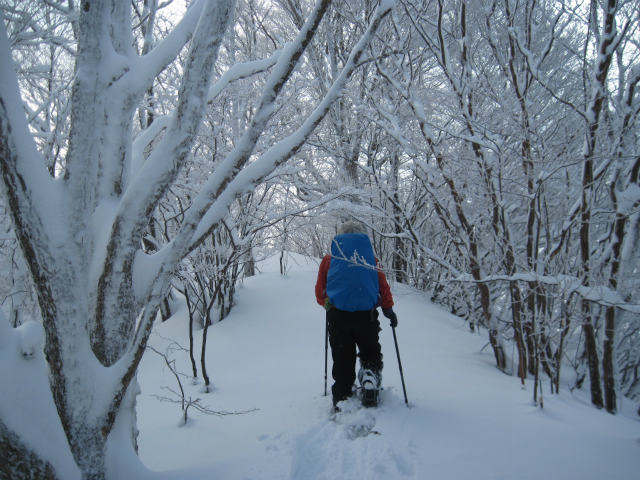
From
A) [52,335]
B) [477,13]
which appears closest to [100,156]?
[52,335]

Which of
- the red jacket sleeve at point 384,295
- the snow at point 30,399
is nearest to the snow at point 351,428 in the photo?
the snow at point 30,399

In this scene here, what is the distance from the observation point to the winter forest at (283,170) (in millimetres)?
1493

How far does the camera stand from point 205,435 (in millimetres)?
2613

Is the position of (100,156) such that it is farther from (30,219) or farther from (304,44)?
(304,44)

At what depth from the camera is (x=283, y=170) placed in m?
4.79

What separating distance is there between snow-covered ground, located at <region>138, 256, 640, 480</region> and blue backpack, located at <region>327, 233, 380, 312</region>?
0.81 metres

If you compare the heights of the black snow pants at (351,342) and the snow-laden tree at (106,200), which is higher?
the snow-laden tree at (106,200)

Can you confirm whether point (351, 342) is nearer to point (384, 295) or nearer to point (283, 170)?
point (384, 295)

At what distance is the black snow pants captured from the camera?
9.70 feet

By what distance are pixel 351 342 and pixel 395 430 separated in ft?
2.46

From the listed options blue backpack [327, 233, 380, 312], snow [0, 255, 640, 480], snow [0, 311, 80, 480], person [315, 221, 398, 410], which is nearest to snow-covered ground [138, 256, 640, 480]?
snow [0, 255, 640, 480]

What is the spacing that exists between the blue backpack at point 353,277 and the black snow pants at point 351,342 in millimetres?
84

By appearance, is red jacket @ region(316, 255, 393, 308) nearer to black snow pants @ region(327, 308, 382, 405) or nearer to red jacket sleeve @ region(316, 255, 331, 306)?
red jacket sleeve @ region(316, 255, 331, 306)

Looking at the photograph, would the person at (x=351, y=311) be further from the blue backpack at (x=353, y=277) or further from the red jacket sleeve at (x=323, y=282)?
the red jacket sleeve at (x=323, y=282)
